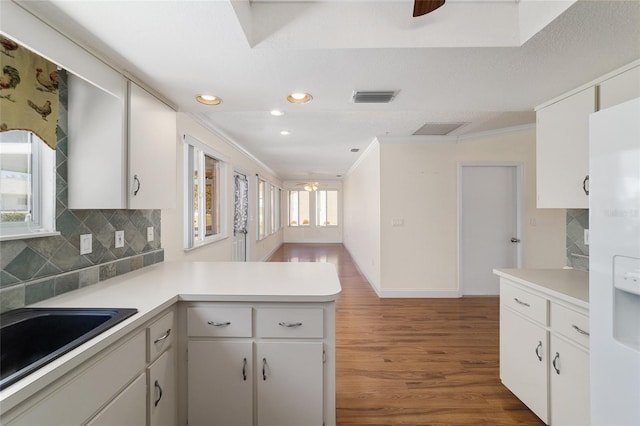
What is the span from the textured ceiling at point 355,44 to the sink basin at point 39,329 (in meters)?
1.30

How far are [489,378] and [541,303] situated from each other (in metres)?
0.99

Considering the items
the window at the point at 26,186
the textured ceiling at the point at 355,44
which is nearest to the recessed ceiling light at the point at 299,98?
the textured ceiling at the point at 355,44

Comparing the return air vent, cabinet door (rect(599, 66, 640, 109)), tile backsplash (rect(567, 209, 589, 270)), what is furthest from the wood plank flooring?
the return air vent

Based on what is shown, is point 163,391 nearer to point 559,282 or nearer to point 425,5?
point 425,5

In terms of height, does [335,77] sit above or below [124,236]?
above

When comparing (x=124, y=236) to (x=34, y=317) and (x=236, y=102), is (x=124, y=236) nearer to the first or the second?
(x=34, y=317)

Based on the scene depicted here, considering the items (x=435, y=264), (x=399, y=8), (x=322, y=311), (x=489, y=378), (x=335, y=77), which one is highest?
(x=399, y=8)

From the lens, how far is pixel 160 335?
1.31m

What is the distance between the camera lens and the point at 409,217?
4.11 m

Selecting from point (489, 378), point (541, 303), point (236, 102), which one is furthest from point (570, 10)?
point (489, 378)

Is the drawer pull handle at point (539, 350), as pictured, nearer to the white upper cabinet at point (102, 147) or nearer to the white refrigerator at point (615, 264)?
the white refrigerator at point (615, 264)

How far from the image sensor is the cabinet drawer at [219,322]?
1435 mm

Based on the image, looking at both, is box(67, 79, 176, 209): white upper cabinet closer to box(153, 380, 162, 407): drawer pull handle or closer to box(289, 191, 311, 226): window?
box(153, 380, 162, 407): drawer pull handle

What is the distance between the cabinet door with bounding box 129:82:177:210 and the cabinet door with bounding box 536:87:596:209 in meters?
2.83
